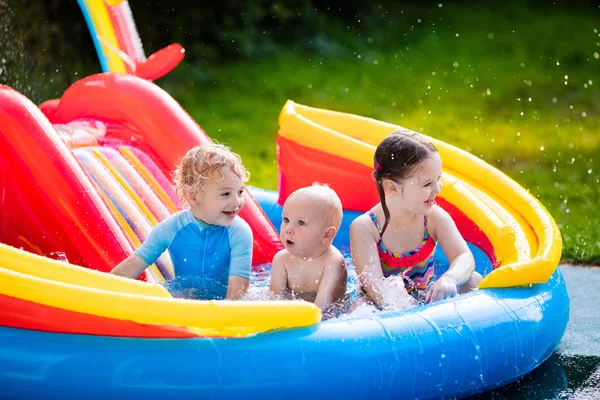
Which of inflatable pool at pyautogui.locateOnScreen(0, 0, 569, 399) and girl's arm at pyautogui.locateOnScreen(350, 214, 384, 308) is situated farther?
girl's arm at pyautogui.locateOnScreen(350, 214, 384, 308)

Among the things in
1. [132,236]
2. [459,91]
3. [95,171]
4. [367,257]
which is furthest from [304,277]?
[459,91]

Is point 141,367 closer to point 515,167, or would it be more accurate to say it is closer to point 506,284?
point 506,284

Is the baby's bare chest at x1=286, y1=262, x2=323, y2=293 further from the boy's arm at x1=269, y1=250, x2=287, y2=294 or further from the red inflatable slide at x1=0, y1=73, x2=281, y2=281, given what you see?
the red inflatable slide at x1=0, y1=73, x2=281, y2=281

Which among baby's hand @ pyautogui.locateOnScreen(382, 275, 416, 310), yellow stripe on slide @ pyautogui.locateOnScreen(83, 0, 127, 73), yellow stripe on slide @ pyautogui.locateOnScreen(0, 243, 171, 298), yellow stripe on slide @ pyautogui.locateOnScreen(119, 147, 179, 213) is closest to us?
yellow stripe on slide @ pyautogui.locateOnScreen(0, 243, 171, 298)

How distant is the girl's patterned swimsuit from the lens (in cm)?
344

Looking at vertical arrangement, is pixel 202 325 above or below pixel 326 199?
below

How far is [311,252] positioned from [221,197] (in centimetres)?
35

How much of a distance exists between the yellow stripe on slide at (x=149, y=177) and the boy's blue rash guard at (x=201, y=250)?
23.7 inches

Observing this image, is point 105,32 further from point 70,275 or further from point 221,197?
point 70,275

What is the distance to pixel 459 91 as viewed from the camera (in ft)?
27.3

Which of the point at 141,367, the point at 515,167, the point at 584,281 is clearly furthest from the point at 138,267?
the point at 515,167

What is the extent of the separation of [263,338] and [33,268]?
70 centimetres

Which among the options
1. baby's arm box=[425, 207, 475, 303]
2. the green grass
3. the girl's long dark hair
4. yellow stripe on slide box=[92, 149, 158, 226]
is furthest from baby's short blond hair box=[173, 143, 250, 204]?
the green grass

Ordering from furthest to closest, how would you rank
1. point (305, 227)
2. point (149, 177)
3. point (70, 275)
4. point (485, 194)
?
point (149, 177)
point (485, 194)
point (305, 227)
point (70, 275)
